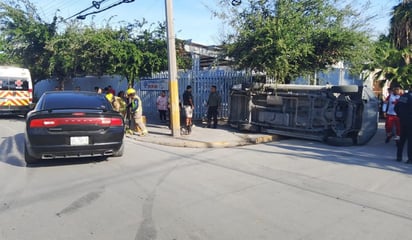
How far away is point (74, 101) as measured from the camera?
7840 mm

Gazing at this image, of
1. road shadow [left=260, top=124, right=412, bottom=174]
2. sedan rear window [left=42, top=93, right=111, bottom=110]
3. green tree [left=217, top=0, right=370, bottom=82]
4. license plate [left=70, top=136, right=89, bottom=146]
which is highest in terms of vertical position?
green tree [left=217, top=0, right=370, bottom=82]

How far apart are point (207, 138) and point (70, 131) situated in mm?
4934

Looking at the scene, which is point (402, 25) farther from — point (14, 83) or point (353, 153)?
point (14, 83)

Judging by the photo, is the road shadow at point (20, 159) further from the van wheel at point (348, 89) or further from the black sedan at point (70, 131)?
the van wheel at point (348, 89)

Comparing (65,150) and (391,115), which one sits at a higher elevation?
(391,115)

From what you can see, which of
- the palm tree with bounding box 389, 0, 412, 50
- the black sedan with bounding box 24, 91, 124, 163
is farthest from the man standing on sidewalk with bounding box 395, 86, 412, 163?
the palm tree with bounding box 389, 0, 412, 50

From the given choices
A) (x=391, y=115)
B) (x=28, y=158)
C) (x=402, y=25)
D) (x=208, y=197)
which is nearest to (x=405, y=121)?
(x=391, y=115)

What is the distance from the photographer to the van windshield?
1793 cm

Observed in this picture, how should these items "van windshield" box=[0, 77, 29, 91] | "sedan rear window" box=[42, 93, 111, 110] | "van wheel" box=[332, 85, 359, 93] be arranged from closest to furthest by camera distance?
1. "sedan rear window" box=[42, 93, 111, 110]
2. "van wheel" box=[332, 85, 359, 93]
3. "van windshield" box=[0, 77, 29, 91]

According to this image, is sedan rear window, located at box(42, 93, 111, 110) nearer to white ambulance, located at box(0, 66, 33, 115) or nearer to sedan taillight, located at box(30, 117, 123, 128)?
sedan taillight, located at box(30, 117, 123, 128)

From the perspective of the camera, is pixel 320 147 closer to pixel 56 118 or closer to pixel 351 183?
pixel 351 183

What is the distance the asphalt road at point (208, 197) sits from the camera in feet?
13.9

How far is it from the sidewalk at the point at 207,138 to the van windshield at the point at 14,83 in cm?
901

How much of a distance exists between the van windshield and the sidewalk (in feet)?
29.6
